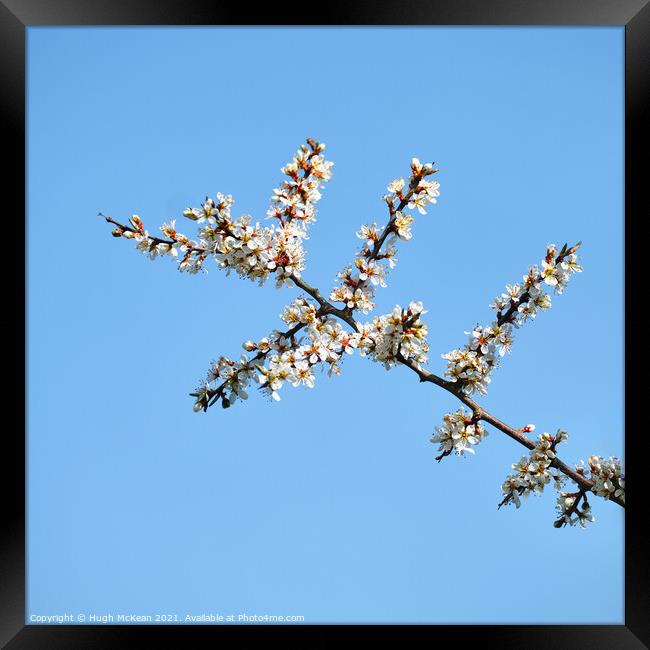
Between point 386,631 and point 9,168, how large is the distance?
364 centimetres

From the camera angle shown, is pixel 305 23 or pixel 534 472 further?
pixel 534 472

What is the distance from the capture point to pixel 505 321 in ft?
14.3

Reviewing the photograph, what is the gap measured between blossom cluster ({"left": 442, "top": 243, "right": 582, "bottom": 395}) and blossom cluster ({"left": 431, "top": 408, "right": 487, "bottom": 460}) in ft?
0.64

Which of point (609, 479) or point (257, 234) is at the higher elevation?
point (257, 234)

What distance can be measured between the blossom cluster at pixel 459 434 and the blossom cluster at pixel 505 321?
7.6 inches

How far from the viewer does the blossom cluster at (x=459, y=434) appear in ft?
13.3

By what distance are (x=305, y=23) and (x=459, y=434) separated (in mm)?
2785

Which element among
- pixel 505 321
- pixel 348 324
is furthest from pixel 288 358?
pixel 505 321

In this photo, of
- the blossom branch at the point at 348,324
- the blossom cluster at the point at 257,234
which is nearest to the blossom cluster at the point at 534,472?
the blossom branch at the point at 348,324

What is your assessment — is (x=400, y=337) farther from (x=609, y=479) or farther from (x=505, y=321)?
(x=609, y=479)

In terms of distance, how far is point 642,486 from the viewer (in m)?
3.72

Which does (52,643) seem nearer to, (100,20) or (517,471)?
(517,471)

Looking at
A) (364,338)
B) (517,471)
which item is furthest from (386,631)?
(364,338)

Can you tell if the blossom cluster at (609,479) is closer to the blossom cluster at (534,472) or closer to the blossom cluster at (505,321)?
the blossom cluster at (534,472)
